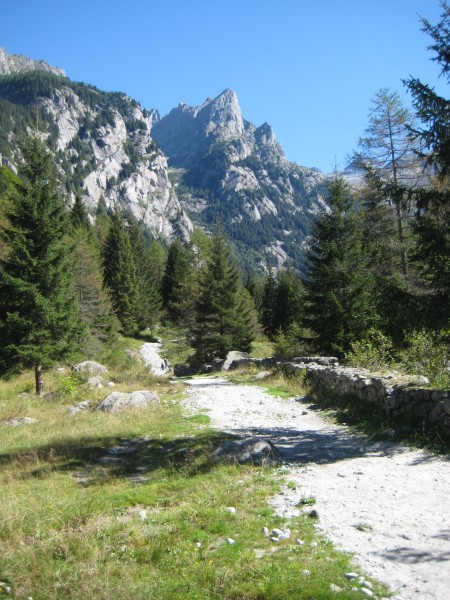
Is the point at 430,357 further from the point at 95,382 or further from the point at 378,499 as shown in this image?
the point at 95,382

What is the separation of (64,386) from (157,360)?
2685cm

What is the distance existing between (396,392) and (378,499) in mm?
4748

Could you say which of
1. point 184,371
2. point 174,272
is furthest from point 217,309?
point 174,272

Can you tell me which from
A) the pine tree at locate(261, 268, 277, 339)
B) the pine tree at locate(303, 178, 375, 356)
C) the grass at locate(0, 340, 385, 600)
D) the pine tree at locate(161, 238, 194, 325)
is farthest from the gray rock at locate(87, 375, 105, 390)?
the pine tree at locate(161, 238, 194, 325)

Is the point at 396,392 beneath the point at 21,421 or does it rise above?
above

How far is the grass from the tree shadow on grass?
1.0 inches

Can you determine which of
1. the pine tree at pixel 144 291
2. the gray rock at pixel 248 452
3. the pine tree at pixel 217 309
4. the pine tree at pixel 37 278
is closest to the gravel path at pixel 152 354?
the pine tree at pixel 144 291

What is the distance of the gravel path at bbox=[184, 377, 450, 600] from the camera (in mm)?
3973

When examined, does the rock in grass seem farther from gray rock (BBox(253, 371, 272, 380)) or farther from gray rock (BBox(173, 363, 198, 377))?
gray rock (BBox(173, 363, 198, 377))

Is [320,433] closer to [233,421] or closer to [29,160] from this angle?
[233,421]

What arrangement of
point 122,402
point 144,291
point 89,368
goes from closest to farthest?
point 122,402 → point 89,368 → point 144,291

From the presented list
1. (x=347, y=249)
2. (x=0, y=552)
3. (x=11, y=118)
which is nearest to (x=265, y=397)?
(x=347, y=249)

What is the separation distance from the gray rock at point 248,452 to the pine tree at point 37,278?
43.9ft

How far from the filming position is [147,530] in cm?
486
